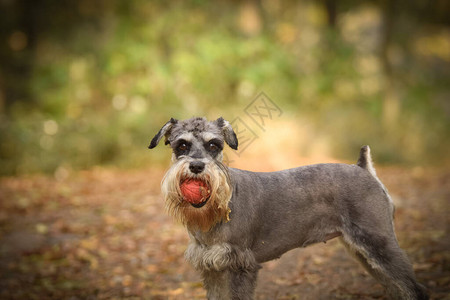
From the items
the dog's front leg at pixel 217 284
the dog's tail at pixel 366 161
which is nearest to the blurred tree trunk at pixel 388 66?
the dog's tail at pixel 366 161

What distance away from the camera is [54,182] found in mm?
10781

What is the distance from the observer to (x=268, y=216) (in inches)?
148

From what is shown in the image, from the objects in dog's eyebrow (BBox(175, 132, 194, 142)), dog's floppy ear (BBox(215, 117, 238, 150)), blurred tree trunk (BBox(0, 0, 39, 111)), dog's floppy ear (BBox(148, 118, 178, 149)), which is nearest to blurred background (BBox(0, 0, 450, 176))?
blurred tree trunk (BBox(0, 0, 39, 111))

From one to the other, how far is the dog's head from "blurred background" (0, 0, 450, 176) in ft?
32.2

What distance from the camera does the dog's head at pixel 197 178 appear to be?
127 inches

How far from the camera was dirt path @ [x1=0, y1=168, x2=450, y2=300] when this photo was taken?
16.5 feet

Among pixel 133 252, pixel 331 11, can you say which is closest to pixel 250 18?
pixel 331 11

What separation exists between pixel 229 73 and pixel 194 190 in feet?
41.7

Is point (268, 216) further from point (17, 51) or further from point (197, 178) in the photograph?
point (17, 51)

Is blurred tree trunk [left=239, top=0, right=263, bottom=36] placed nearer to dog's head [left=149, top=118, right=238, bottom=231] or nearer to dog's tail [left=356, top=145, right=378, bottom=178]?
dog's tail [left=356, top=145, right=378, bottom=178]

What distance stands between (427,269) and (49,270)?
5.48 meters

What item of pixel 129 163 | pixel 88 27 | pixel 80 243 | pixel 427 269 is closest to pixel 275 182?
pixel 427 269

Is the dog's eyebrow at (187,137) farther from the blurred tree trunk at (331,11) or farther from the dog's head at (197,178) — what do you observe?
the blurred tree trunk at (331,11)

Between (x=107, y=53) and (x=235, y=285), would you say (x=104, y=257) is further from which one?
(x=107, y=53)
